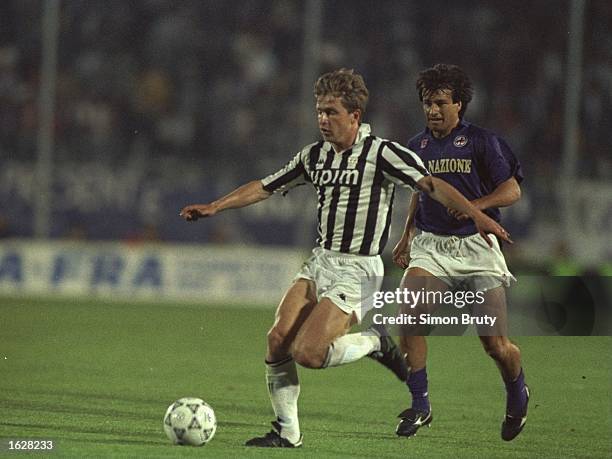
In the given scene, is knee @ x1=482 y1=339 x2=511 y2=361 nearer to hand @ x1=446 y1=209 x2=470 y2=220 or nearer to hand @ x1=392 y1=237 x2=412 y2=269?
hand @ x1=446 y1=209 x2=470 y2=220

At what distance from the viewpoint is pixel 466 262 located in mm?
7020

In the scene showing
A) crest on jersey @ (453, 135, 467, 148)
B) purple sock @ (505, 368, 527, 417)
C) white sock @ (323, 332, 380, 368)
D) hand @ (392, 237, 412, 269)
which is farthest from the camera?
hand @ (392, 237, 412, 269)

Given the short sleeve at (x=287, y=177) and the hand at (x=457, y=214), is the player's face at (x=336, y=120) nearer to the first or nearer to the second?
the short sleeve at (x=287, y=177)

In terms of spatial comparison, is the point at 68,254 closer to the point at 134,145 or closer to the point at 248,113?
the point at 134,145

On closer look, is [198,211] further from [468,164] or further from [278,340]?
[468,164]

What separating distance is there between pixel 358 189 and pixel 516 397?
1491mm

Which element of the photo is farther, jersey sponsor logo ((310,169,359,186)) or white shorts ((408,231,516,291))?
white shorts ((408,231,516,291))

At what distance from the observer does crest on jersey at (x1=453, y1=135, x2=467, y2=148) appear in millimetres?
6985

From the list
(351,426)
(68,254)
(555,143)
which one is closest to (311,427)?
(351,426)

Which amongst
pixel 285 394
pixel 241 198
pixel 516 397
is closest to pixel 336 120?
pixel 241 198

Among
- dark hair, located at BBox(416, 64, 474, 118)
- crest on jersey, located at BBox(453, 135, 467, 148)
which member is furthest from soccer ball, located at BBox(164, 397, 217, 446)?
dark hair, located at BBox(416, 64, 474, 118)

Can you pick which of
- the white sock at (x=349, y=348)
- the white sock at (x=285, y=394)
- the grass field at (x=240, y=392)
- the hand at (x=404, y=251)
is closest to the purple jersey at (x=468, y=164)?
the hand at (x=404, y=251)

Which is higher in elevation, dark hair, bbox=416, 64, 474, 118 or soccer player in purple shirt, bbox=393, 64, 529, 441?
dark hair, bbox=416, 64, 474, 118

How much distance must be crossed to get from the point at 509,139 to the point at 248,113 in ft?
13.2
